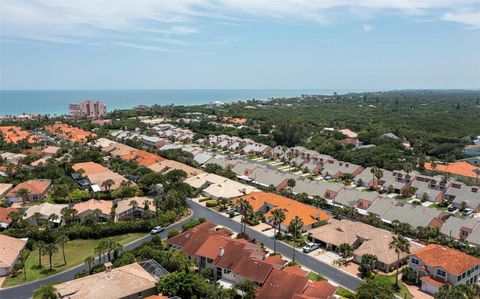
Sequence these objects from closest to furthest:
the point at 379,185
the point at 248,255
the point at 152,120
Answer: the point at 248,255 → the point at 379,185 → the point at 152,120

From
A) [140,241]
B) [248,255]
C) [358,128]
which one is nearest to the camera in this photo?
[248,255]

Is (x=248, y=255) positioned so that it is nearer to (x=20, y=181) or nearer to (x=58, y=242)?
(x=58, y=242)

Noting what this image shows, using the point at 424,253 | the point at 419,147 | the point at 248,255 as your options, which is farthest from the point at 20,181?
the point at 419,147

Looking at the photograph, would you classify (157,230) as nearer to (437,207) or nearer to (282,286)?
(282,286)

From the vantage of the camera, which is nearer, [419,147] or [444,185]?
[444,185]

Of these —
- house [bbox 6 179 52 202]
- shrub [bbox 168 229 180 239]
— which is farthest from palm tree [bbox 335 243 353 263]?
house [bbox 6 179 52 202]

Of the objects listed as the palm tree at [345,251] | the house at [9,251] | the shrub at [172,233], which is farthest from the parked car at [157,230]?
the palm tree at [345,251]

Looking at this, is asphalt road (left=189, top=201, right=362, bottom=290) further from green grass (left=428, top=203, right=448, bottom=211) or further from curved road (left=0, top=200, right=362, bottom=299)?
green grass (left=428, top=203, right=448, bottom=211)

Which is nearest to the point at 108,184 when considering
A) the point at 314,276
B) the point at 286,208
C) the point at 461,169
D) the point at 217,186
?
the point at 217,186
